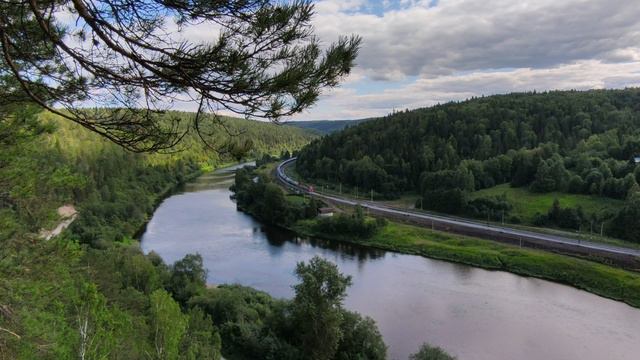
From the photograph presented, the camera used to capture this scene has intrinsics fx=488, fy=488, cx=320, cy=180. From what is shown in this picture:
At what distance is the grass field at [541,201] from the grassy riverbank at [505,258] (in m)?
9.54

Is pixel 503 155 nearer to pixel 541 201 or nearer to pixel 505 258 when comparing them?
pixel 541 201

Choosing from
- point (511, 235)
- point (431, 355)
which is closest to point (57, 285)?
point (431, 355)

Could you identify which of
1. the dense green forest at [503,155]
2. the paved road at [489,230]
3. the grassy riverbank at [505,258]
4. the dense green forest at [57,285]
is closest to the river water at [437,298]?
the grassy riverbank at [505,258]

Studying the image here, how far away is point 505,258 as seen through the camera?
1171 inches

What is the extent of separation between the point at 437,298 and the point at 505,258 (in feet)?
32.2

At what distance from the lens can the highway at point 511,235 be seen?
2897cm

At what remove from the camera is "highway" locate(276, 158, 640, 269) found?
2897cm

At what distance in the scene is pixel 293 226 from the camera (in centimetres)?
3950

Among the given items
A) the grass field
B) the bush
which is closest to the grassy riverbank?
the grass field

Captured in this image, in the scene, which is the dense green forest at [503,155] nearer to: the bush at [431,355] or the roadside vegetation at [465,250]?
the roadside vegetation at [465,250]

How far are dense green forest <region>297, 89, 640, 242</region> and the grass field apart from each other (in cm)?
68

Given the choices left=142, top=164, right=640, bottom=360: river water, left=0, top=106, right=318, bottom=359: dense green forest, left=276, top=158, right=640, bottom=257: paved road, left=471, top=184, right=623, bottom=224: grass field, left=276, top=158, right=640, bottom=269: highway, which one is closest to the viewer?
left=0, top=106, right=318, bottom=359: dense green forest

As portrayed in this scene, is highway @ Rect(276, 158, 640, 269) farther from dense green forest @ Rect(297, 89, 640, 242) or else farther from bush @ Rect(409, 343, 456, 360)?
bush @ Rect(409, 343, 456, 360)

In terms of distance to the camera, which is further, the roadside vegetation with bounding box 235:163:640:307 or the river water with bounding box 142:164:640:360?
the roadside vegetation with bounding box 235:163:640:307
